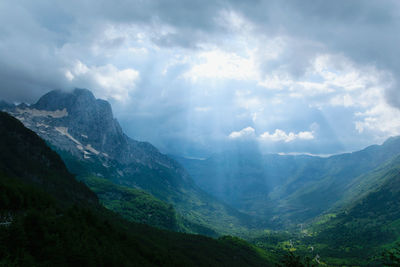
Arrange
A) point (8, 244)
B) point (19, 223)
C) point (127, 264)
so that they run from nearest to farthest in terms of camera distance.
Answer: point (8, 244) < point (19, 223) < point (127, 264)

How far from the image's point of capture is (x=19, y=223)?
194 feet

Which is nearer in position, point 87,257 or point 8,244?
point 8,244

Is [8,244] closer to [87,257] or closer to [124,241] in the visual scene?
[87,257]

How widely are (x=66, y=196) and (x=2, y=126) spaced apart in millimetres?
72452

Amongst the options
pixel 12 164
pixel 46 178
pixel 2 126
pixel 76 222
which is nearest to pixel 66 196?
pixel 46 178

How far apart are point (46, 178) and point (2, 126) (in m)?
52.3

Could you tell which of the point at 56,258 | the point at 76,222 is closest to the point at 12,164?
the point at 76,222

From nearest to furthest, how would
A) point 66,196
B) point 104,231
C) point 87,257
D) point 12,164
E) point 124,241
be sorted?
point 87,257 < point 104,231 < point 124,241 < point 12,164 < point 66,196

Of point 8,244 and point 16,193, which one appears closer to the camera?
point 8,244

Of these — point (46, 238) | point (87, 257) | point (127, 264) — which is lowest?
point (127, 264)

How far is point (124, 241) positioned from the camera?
113 m


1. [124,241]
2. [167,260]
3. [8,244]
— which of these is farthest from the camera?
[167,260]

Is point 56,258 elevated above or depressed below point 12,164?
below

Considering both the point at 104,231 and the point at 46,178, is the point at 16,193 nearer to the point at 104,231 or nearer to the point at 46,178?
the point at 104,231
